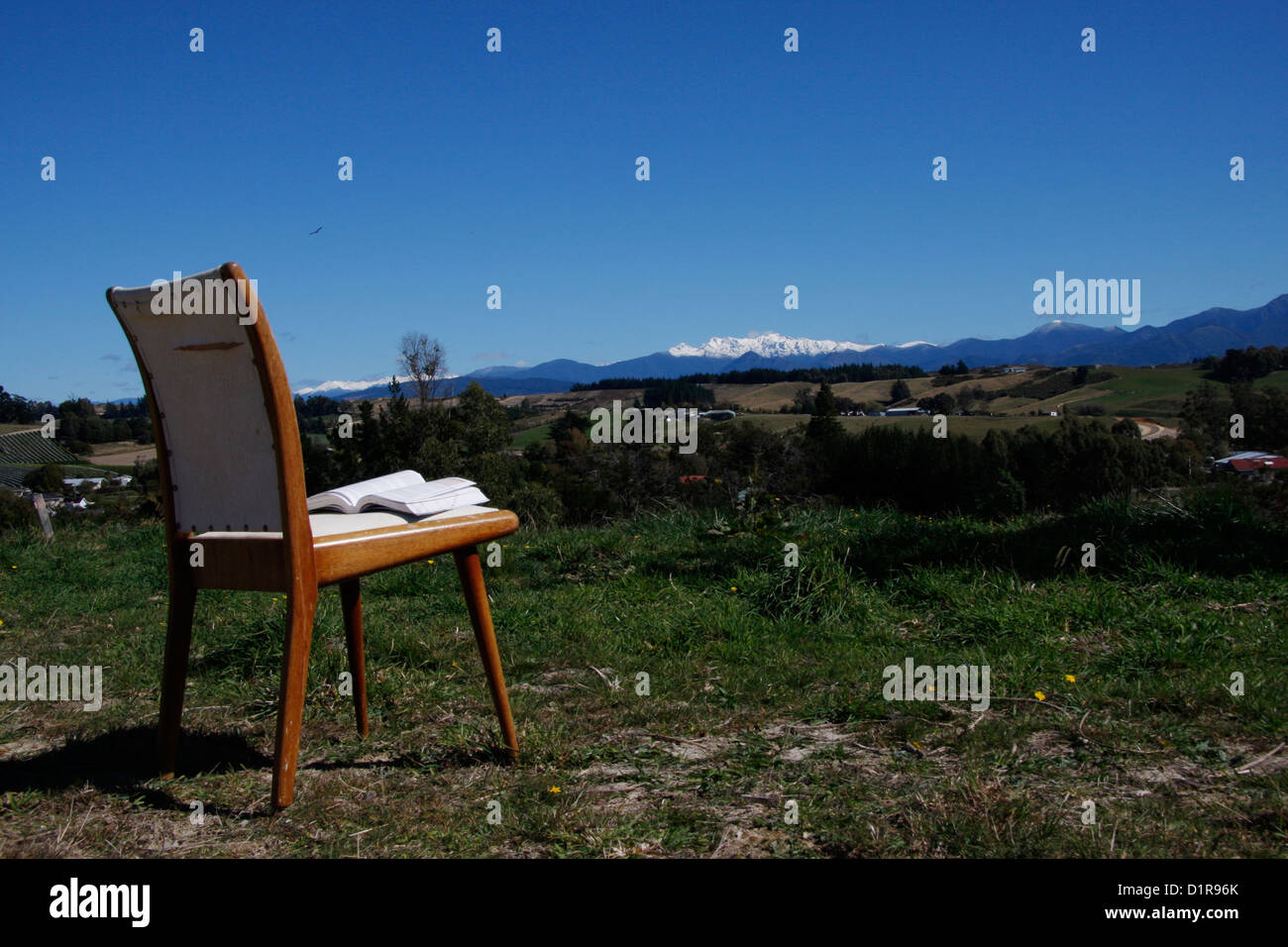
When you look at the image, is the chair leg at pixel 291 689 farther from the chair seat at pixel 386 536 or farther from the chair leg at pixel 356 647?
the chair leg at pixel 356 647

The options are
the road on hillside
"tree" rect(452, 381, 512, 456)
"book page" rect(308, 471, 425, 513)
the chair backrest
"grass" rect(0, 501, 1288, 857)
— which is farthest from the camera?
"tree" rect(452, 381, 512, 456)

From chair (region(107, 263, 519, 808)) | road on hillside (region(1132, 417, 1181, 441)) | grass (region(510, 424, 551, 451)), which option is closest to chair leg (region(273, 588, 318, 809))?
chair (region(107, 263, 519, 808))

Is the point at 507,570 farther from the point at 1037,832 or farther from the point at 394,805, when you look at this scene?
the point at 1037,832

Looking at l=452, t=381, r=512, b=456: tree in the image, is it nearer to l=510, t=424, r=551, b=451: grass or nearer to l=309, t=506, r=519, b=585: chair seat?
l=510, t=424, r=551, b=451: grass

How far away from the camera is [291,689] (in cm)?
201

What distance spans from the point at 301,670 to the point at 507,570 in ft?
11.1

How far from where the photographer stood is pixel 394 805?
7.38 feet

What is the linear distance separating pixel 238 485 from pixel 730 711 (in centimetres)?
175

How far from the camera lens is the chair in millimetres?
1948

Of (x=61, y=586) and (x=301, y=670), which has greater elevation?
(x=301, y=670)

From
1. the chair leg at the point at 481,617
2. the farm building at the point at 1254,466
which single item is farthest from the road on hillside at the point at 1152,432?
the chair leg at the point at 481,617

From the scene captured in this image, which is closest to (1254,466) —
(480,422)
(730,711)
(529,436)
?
(730,711)

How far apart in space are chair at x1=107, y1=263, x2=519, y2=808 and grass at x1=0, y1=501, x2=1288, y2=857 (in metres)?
0.41
